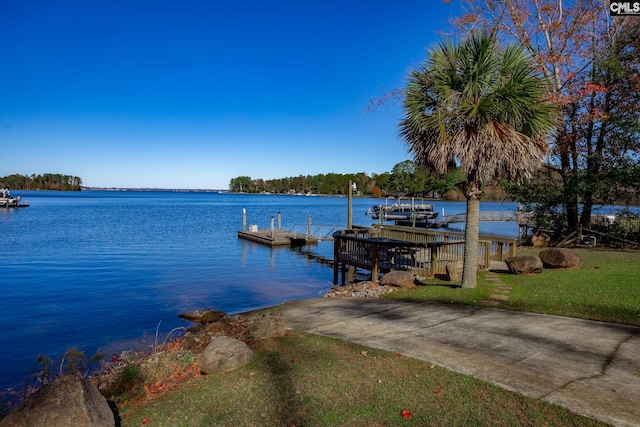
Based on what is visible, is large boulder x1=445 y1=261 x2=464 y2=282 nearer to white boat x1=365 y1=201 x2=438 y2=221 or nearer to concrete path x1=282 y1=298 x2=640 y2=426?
concrete path x1=282 y1=298 x2=640 y2=426

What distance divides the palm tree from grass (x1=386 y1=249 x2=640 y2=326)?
129 inches

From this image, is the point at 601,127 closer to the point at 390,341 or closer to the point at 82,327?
the point at 390,341

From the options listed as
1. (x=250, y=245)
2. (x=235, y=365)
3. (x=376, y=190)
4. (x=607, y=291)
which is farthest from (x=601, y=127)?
(x=376, y=190)

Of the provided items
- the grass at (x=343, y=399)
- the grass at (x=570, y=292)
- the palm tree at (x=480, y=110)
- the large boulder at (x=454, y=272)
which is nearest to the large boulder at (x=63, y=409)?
the grass at (x=343, y=399)

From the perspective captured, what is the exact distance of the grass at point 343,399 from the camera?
4.76 metres

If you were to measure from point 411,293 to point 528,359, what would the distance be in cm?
589

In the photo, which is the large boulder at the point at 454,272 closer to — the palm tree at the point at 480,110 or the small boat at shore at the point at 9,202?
the palm tree at the point at 480,110

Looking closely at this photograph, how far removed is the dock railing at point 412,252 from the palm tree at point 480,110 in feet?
14.9

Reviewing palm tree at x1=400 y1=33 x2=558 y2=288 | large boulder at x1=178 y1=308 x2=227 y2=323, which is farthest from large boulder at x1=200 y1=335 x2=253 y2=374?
palm tree at x1=400 y1=33 x2=558 y2=288

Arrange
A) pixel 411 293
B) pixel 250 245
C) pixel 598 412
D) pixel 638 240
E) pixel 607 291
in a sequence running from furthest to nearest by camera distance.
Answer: pixel 250 245, pixel 638 240, pixel 411 293, pixel 607 291, pixel 598 412

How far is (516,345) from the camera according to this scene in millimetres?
7305

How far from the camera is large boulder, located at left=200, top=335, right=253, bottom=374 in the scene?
655 cm

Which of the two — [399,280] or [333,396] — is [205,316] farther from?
[333,396]

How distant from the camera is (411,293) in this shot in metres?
12.5
